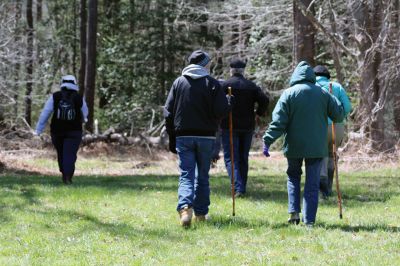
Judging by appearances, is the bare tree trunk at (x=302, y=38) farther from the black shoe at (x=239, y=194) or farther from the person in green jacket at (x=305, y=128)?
the person in green jacket at (x=305, y=128)

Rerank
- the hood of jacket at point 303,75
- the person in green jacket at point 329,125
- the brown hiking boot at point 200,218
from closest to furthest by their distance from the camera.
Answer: the hood of jacket at point 303,75 → the brown hiking boot at point 200,218 → the person in green jacket at point 329,125

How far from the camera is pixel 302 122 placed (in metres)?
7.32

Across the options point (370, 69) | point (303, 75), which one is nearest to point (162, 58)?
point (370, 69)

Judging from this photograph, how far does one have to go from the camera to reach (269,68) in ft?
81.0

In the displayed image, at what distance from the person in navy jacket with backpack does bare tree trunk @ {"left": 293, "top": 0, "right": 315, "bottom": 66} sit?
25.6 feet

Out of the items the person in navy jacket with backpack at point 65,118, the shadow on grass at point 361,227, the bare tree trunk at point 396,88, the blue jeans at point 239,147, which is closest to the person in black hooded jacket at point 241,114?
the blue jeans at point 239,147

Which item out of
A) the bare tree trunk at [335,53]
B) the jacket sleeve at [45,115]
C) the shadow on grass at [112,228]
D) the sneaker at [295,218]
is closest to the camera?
the shadow on grass at [112,228]

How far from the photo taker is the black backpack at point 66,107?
36.9ft

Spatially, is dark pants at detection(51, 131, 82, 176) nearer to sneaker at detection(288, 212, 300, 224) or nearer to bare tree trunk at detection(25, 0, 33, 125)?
sneaker at detection(288, 212, 300, 224)

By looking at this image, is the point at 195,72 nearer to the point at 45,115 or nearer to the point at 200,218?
the point at 200,218

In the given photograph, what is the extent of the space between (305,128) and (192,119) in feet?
4.09

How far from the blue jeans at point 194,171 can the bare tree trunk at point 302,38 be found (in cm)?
1043

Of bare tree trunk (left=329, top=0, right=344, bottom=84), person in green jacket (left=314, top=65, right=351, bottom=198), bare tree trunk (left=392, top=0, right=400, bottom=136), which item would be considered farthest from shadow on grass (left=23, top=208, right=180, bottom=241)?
bare tree trunk (left=329, top=0, right=344, bottom=84)

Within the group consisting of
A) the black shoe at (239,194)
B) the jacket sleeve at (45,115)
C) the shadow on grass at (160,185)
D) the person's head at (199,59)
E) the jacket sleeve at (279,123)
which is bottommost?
the shadow on grass at (160,185)
